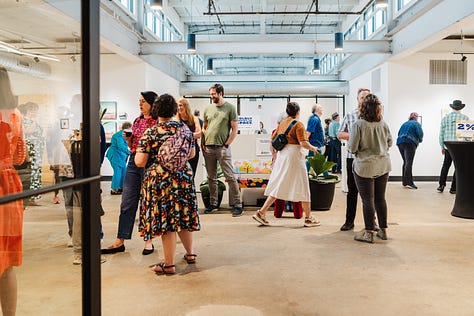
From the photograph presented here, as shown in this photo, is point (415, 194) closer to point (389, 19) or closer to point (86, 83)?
point (389, 19)

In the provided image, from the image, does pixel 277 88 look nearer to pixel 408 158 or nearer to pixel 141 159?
pixel 408 158

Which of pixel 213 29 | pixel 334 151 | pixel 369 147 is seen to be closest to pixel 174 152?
pixel 369 147

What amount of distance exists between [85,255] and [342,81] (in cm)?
1369

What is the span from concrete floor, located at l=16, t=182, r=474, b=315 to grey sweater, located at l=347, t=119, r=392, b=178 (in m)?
0.67

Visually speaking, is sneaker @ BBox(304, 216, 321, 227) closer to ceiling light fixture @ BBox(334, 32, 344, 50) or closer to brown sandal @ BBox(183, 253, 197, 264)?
brown sandal @ BBox(183, 253, 197, 264)

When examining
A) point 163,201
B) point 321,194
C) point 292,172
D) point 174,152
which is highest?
point 174,152

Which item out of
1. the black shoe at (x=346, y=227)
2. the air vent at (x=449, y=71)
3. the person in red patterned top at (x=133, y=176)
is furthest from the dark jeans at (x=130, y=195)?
the air vent at (x=449, y=71)

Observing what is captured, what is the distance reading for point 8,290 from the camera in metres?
1.86

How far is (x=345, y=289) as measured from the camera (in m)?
2.75

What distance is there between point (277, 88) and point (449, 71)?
5531mm

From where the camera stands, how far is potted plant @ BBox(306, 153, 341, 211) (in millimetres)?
5625

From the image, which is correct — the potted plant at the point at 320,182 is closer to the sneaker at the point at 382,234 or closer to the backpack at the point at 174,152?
the sneaker at the point at 382,234

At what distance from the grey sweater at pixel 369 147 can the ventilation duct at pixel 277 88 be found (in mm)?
10421

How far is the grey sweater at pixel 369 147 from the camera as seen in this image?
→ 390 centimetres
